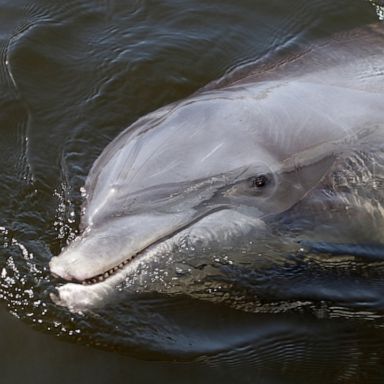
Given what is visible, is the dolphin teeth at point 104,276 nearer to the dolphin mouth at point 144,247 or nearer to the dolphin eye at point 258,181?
the dolphin mouth at point 144,247

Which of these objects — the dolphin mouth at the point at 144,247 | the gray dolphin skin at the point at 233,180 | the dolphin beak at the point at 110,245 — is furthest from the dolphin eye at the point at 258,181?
the dolphin beak at the point at 110,245

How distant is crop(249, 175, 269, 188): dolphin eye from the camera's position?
19.8 feet

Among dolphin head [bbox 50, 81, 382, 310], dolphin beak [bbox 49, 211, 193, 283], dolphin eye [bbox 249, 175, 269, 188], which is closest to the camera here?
dolphin beak [bbox 49, 211, 193, 283]

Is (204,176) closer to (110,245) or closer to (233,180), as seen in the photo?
(233,180)

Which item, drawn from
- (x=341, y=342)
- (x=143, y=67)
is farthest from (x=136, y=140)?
(x=143, y=67)

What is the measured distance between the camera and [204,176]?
601cm

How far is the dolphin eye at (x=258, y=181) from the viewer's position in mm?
6043

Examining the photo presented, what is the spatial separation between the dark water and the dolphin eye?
1.14 m

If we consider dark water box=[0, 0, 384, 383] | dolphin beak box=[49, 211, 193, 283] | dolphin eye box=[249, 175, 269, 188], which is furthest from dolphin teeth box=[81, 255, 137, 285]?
dolphin eye box=[249, 175, 269, 188]

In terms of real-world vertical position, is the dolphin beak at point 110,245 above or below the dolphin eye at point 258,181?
below

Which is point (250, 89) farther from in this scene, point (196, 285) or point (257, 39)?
point (257, 39)

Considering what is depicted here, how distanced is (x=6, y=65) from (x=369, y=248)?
4.74m

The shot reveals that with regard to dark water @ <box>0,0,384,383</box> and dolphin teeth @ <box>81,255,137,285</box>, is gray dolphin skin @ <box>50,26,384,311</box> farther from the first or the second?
dark water @ <box>0,0,384,383</box>

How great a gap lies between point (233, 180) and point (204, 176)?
0.77 ft
